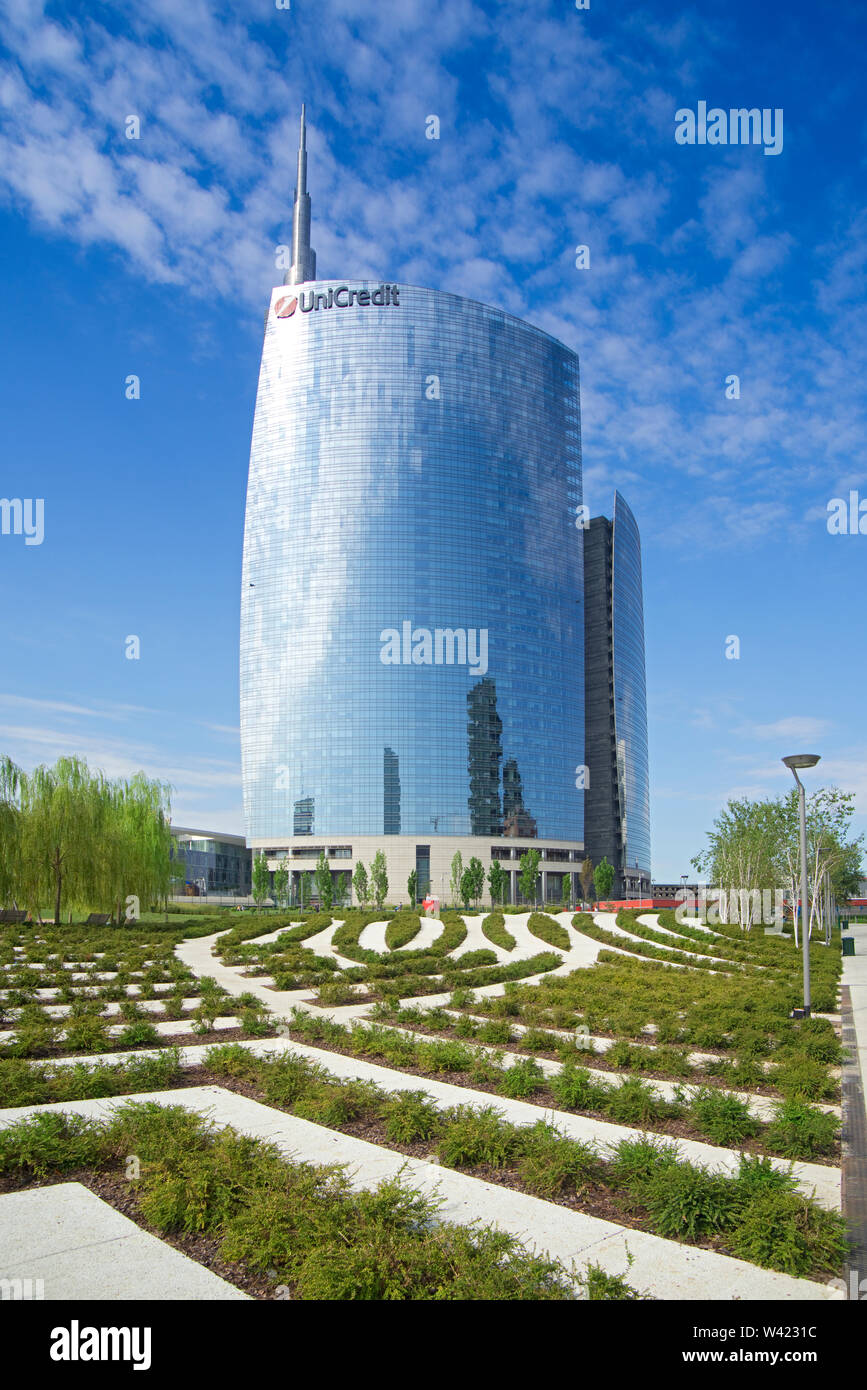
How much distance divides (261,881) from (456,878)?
28.3 m

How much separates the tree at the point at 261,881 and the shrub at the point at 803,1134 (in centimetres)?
10574

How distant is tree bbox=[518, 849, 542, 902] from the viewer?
118 meters

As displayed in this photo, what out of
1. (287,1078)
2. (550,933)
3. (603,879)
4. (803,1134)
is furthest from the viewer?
(603,879)

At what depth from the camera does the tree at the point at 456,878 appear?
120m

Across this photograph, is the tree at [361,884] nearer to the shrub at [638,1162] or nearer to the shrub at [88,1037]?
the shrub at [88,1037]

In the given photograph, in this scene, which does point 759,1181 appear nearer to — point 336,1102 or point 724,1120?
point 724,1120

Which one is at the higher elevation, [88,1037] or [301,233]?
[301,233]

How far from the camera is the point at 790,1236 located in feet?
20.7

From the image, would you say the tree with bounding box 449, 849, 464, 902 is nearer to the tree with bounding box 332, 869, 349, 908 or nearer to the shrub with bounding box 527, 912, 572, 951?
the tree with bounding box 332, 869, 349, 908

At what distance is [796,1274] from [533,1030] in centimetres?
882

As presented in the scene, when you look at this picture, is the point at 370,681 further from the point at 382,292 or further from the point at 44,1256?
the point at 44,1256

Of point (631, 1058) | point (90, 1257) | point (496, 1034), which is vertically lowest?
point (496, 1034)

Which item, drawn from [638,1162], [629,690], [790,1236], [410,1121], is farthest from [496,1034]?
[629,690]
